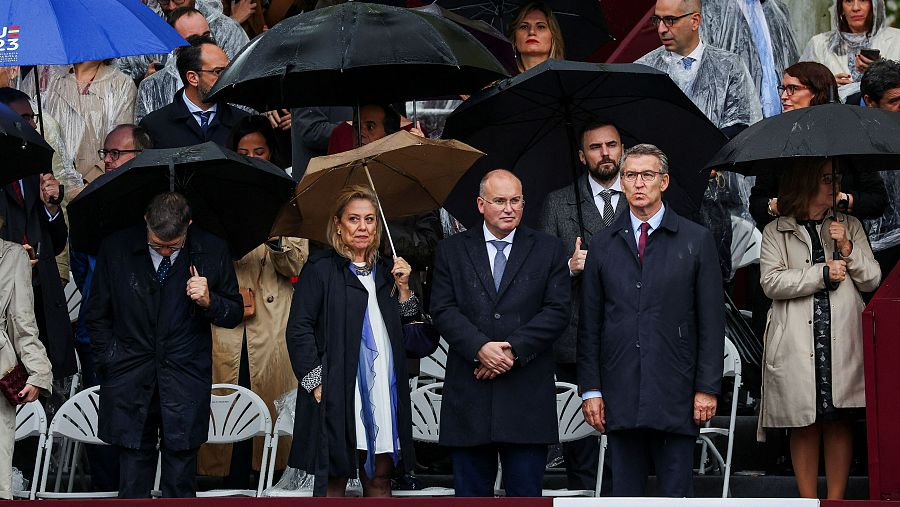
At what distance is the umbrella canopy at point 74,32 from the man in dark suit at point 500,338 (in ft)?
6.71

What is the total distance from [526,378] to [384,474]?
2.85 feet

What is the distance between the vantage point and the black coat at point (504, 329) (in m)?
8.53

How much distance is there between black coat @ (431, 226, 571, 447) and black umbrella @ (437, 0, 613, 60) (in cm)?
340

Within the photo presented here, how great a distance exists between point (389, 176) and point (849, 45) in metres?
4.78

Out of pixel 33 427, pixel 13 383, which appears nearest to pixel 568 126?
pixel 13 383

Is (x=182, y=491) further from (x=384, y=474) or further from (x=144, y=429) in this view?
(x=384, y=474)

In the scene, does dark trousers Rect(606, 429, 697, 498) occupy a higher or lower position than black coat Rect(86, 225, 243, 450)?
lower

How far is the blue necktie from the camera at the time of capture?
345 inches

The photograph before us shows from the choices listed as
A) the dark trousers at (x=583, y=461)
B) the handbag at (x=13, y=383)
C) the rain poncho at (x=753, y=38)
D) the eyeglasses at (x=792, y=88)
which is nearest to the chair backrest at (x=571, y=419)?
the dark trousers at (x=583, y=461)

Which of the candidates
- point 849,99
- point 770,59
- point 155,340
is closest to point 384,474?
point 155,340

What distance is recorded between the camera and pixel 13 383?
8.77 m

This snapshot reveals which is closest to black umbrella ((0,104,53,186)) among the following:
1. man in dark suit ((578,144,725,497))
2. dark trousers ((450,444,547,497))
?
dark trousers ((450,444,547,497))

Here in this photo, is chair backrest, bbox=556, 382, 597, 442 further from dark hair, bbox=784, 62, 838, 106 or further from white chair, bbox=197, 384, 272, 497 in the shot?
dark hair, bbox=784, 62, 838, 106

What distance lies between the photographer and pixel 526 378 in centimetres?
861
